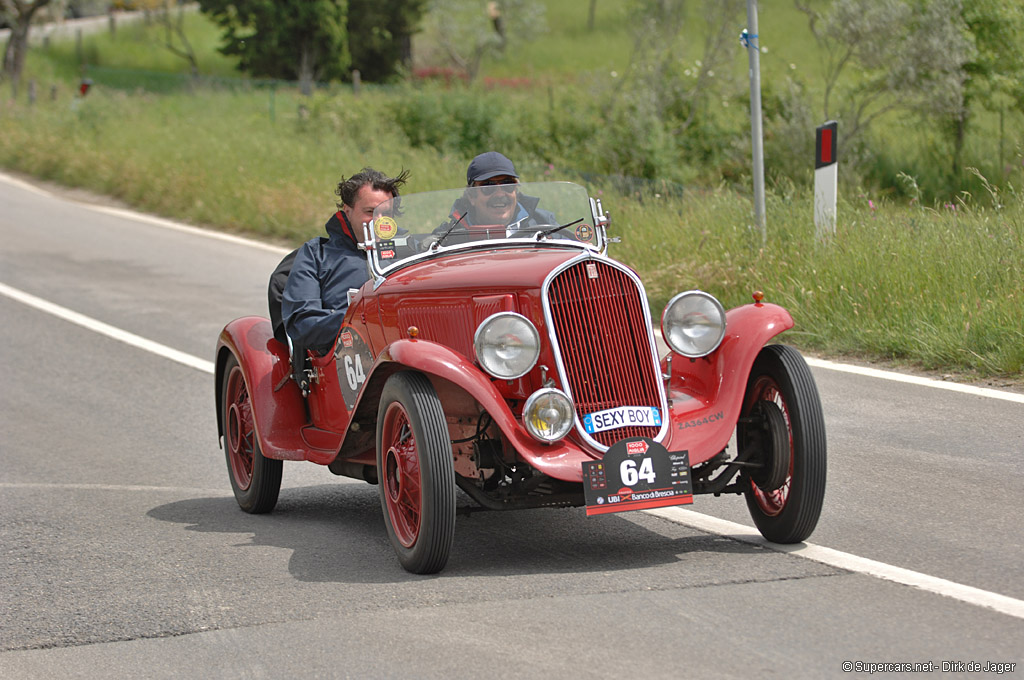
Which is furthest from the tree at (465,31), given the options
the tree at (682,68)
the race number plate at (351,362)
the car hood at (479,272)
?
the car hood at (479,272)

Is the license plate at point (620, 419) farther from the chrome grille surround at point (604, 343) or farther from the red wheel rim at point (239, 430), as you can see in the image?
the red wheel rim at point (239, 430)

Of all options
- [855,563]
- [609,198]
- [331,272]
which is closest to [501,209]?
[331,272]

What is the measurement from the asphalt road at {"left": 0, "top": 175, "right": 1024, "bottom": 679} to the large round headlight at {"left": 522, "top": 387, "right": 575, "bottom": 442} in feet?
1.90

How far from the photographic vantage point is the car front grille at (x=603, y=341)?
5.13 meters

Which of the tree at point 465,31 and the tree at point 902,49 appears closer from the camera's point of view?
the tree at point 902,49

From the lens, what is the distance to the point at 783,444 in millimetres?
5254

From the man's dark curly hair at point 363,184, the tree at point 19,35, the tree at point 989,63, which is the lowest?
the man's dark curly hair at point 363,184

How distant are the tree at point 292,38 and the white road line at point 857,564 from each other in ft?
172

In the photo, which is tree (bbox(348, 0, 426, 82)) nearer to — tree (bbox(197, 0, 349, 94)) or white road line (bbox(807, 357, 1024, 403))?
tree (bbox(197, 0, 349, 94))

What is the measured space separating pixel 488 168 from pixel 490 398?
1912 millimetres

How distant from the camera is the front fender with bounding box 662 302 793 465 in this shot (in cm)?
516

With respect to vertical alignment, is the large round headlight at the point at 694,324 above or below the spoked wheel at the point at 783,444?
above

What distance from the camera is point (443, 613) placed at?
4.55 m

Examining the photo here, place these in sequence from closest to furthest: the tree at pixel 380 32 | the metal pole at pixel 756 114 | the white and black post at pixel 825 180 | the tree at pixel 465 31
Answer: the white and black post at pixel 825 180 < the metal pole at pixel 756 114 < the tree at pixel 380 32 < the tree at pixel 465 31
